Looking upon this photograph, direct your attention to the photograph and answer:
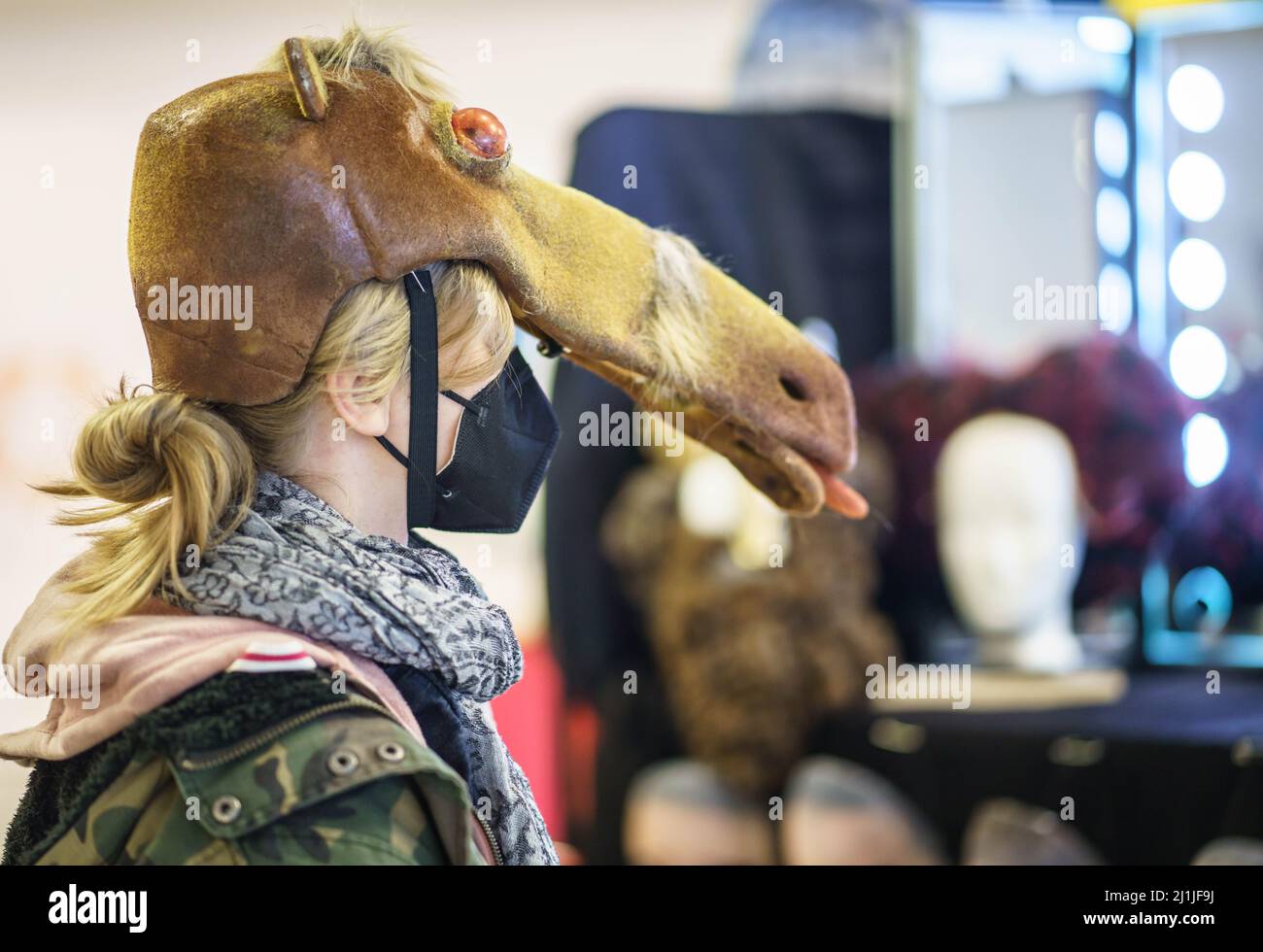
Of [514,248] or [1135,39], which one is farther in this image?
[1135,39]

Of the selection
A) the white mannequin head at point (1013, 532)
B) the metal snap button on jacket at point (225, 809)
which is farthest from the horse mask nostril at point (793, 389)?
the white mannequin head at point (1013, 532)

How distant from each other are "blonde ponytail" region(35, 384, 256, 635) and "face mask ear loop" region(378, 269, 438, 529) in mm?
116

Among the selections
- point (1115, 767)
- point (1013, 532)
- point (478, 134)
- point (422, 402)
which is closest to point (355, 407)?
point (422, 402)

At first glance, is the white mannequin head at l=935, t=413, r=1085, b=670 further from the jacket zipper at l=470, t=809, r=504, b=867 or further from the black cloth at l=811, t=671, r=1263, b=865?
the jacket zipper at l=470, t=809, r=504, b=867

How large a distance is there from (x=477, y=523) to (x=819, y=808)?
1.95 m

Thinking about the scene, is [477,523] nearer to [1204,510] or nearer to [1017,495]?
[1017,495]

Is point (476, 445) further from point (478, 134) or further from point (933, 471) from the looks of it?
point (933, 471)

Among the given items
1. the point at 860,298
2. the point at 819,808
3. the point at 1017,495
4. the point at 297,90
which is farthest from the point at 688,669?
the point at 297,90

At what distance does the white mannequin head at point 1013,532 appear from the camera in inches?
113

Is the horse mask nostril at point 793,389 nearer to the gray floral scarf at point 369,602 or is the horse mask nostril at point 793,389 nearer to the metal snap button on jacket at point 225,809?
the gray floral scarf at point 369,602

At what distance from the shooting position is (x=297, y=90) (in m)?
0.91

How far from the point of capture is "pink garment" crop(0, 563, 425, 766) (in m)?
0.88

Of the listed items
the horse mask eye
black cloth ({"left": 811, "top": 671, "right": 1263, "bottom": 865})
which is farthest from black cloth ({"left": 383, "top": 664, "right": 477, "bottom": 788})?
black cloth ({"left": 811, "top": 671, "right": 1263, "bottom": 865})

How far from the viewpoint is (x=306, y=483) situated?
101cm
